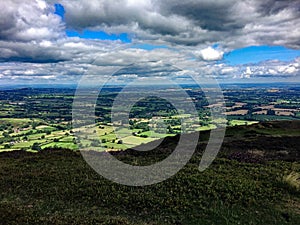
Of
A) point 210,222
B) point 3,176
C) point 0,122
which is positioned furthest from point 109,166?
point 0,122

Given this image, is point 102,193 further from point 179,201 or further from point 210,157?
point 210,157

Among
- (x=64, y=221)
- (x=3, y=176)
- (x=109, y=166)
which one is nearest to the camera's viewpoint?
(x=64, y=221)

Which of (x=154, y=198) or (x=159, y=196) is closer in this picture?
(x=154, y=198)

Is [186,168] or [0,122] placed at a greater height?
[186,168]

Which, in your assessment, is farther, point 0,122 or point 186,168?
point 0,122
